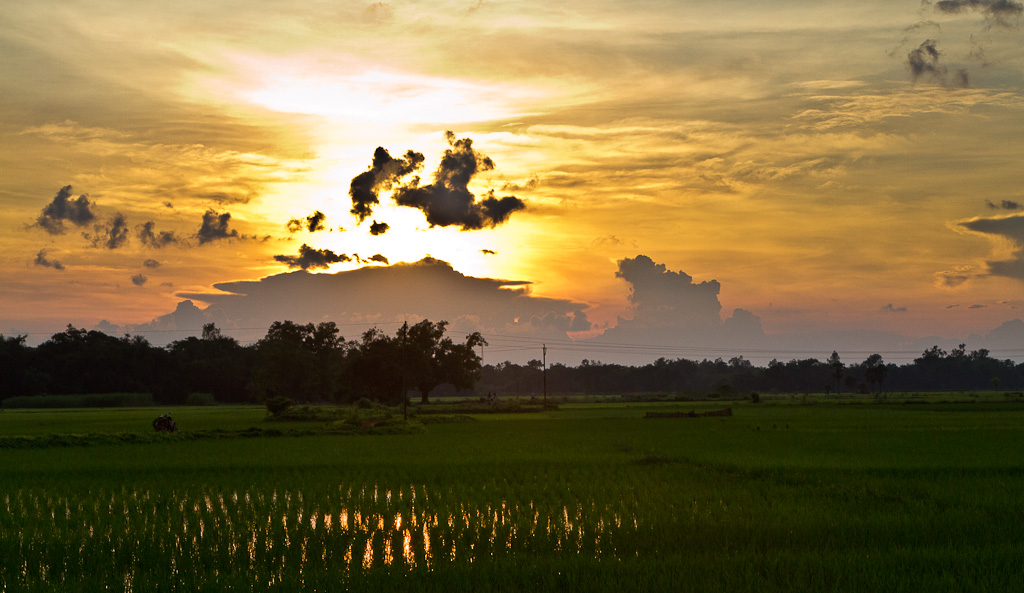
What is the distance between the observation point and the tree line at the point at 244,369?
102125mm

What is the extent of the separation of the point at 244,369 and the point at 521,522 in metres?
127

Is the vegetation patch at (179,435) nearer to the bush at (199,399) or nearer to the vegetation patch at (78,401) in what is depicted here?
the vegetation patch at (78,401)

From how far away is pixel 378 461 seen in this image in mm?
24766

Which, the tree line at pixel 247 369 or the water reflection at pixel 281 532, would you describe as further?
the tree line at pixel 247 369

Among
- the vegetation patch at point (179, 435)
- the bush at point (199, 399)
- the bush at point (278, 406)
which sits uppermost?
the bush at point (278, 406)

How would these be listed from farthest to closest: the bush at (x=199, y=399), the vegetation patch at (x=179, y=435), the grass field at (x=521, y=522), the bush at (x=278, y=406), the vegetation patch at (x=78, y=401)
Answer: the bush at (x=199, y=399) < the vegetation patch at (x=78, y=401) < the bush at (x=278, y=406) < the vegetation patch at (x=179, y=435) < the grass field at (x=521, y=522)

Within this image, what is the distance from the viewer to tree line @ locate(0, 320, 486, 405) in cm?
10212

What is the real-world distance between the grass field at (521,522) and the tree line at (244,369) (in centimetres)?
7593

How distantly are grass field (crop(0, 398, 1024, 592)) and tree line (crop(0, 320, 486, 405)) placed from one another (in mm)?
75928

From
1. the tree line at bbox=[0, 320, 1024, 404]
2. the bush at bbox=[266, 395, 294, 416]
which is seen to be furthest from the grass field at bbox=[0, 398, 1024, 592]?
the tree line at bbox=[0, 320, 1024, 404]

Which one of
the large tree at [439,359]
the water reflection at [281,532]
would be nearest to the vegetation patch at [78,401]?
the large tree at [439,359]

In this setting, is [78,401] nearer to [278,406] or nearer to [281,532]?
[278,406]

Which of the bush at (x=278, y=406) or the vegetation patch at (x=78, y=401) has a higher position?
the bush at (x=278, y=406)

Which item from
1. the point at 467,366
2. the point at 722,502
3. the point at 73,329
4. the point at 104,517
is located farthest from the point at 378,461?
the point at 73,329
